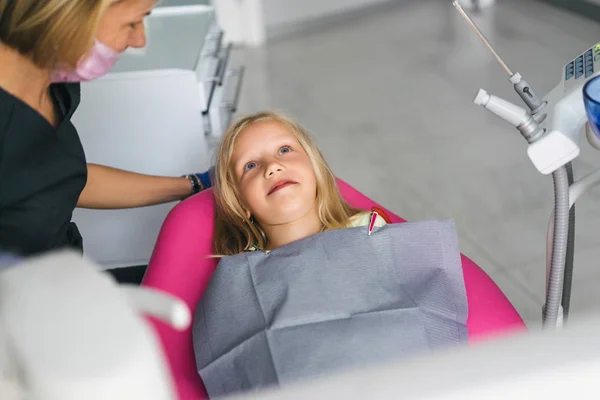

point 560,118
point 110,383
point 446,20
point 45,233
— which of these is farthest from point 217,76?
point 446,20

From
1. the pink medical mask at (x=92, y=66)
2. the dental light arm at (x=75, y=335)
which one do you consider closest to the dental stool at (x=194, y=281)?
the pink medical mask at (x=92, y=66)

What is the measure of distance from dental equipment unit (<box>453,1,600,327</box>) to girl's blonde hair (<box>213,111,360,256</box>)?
0.45 meters

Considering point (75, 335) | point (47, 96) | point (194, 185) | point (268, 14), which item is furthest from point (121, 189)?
point (268, 14)

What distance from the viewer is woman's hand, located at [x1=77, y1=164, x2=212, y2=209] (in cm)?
147

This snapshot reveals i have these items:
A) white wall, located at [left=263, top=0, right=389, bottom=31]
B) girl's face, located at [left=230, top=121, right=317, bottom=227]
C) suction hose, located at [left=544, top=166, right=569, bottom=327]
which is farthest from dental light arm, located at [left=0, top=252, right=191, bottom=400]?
white wall, located at [left=263, top=0, right=389, bottom=31]

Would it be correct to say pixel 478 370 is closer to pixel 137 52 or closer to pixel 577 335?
pixel 577 335

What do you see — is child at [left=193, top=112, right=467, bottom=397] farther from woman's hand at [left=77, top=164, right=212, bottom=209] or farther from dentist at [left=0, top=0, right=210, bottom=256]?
dentist at [left=0, top=0, right=210, bottom=256]

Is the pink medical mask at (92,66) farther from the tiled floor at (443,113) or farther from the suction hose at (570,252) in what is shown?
the tiled floor at (443,113)

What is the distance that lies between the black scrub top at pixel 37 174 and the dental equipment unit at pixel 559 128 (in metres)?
0.68

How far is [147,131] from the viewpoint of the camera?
72.4 inches

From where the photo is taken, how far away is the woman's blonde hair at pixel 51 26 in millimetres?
982

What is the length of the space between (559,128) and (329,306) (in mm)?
445

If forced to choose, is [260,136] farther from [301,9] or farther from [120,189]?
[301,9]

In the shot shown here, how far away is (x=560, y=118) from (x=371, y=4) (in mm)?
3276
